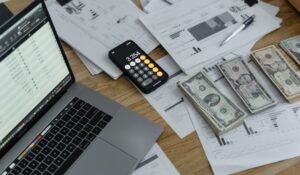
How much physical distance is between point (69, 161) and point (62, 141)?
0.04 meters

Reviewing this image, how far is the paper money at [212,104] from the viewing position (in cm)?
78

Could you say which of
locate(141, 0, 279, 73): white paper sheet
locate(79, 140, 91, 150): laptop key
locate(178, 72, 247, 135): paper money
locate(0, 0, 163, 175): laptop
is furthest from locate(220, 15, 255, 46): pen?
locate(79, 140, 91, 150): laptop key

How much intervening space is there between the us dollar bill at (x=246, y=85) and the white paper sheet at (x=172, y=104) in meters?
0.10

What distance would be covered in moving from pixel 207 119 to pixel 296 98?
0.66ft

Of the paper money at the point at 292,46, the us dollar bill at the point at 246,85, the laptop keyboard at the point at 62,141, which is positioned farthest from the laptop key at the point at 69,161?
the paper money at the point at 292,46

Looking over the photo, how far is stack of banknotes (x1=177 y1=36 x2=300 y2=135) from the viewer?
2.60ft

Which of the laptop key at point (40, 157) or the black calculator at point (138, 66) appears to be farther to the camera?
the black calculator at point (138, 66)

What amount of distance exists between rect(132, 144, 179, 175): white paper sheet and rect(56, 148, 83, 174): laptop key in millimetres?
114

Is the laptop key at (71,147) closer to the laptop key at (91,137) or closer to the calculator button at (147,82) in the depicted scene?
the laptop key at (91,137)

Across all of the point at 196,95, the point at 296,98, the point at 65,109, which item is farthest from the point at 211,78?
the point at 65,109

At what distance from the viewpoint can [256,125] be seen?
0.80 meters

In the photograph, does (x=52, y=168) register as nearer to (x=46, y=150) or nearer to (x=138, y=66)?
(x=46, y=150)

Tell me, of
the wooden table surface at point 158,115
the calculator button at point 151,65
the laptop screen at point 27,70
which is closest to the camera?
the laptop screen at point 27,70

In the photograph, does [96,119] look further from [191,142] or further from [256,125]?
[256,125]
